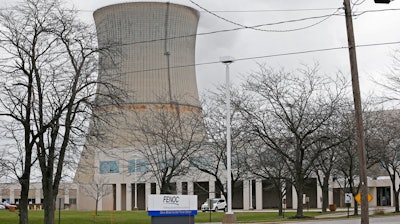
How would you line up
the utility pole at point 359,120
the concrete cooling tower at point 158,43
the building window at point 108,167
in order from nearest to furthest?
1. the utility pole at point 359,120
2. the concrete cooling tower at point 158,43
3. the building window at point 108,167

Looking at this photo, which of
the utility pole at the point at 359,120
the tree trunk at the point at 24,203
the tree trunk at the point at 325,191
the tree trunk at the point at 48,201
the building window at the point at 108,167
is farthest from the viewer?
the building window at the point at 108,167

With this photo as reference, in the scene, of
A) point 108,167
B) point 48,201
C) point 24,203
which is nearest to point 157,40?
point 24,203

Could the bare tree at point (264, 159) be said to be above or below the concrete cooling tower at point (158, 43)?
below

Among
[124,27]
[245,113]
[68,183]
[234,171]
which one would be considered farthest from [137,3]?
[68,183]

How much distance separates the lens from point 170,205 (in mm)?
22812

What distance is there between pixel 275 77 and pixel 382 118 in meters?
9.01

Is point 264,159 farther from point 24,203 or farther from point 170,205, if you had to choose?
point 170,205

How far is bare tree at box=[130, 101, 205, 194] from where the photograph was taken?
1762 inches

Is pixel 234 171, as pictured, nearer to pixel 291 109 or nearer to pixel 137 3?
pixel 291 109

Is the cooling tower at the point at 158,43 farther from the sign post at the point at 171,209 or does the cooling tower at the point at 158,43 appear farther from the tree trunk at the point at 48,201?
the sign post at the point at 171,209

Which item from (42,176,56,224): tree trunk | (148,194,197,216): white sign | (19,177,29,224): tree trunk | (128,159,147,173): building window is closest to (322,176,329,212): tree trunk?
(128,159,147,173): building window

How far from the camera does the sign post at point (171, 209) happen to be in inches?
880

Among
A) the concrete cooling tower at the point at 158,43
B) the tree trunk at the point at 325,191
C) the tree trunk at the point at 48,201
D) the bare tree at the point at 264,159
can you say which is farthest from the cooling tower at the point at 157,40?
the tree trunk at the point at 48,201

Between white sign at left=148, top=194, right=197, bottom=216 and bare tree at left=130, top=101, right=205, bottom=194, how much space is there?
59.2 feet
